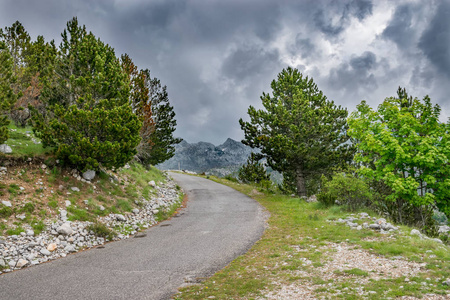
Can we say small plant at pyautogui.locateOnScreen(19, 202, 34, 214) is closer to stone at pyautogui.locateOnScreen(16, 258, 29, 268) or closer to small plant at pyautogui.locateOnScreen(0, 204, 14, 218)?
small plant at pyautogui.locateOnScreen(0, 204, 14, 218)

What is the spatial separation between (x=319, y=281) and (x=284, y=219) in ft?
Result: 28.8

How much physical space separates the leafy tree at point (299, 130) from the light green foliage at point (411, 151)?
239 inches

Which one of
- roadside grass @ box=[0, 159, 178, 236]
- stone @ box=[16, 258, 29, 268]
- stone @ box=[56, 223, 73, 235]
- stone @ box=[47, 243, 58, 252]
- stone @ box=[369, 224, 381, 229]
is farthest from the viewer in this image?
stone @ box=[369, 224, 381, 229]

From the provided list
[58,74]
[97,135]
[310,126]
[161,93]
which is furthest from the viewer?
[161,93]

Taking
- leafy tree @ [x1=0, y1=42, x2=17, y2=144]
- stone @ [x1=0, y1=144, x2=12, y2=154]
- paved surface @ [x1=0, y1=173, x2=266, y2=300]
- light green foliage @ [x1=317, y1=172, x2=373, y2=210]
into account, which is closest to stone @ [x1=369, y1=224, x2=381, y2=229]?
light green foliage @ [x1=317, y1=172, x2=373, y2=210]

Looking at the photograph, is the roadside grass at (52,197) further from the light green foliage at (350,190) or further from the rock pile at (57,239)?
the light green foliage at (350,190)

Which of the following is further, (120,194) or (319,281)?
(120,194)

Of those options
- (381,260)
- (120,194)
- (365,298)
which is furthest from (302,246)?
(120,194)

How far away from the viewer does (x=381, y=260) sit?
7.04 meters

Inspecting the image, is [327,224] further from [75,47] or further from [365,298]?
[75,47]

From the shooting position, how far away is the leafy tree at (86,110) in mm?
12539

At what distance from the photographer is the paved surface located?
607cm

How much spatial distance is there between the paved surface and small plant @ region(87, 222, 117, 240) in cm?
64

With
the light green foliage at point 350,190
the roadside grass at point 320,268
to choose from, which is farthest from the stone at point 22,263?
the light green foliage at point 350,190
